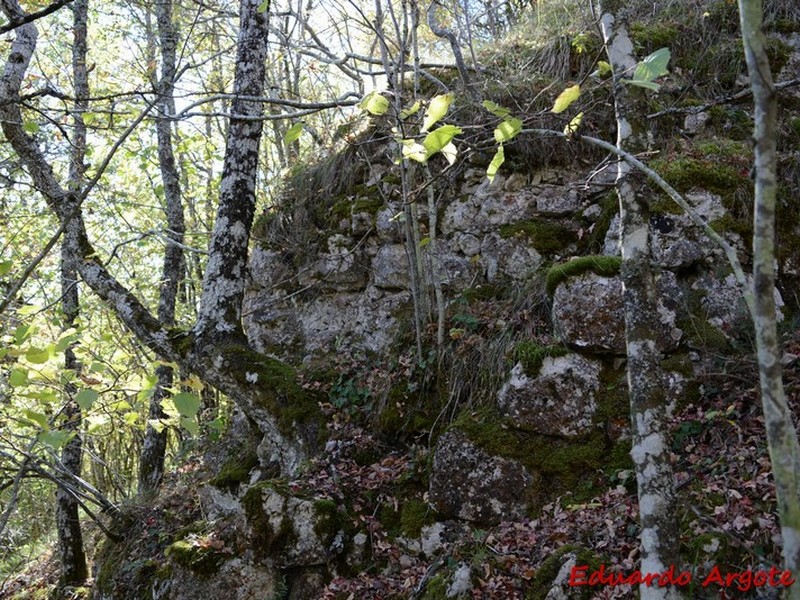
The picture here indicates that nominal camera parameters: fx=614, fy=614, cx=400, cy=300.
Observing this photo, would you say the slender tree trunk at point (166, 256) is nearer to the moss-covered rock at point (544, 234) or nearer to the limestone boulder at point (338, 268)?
the limestone boulder at point (338, 268)

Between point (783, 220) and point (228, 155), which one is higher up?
point (228, 155)

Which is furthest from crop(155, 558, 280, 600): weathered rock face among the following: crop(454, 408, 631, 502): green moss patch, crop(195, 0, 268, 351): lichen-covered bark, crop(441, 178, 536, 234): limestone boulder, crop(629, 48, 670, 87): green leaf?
crop(629, 48, 670, 87): green leaf

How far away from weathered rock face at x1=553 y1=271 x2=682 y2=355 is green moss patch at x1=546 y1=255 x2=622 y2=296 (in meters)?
0.04

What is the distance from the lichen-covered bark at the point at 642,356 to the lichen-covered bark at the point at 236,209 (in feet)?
11.5

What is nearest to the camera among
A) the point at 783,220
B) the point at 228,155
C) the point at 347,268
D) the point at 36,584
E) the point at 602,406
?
the point at 602,406

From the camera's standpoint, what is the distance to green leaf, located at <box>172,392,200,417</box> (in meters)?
2.50

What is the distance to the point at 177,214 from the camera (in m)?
9.09

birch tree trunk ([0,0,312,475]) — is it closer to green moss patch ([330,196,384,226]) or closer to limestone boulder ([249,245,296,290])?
green moss patch ([330,196,384,226])

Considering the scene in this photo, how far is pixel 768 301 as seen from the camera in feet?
6.18

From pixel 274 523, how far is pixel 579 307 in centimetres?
303

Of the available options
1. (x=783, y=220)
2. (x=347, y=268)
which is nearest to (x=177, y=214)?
(x=347, y=268)

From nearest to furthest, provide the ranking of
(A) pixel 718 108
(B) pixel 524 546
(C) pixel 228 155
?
(B) pixel 524 546 < (C) pixel 228 155 < (A) pixel 718 108

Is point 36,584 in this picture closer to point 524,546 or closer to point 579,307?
point 524,546

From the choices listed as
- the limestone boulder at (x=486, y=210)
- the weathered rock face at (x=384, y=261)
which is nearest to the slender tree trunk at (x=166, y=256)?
the weathered rock face at (x=384, y=261)
